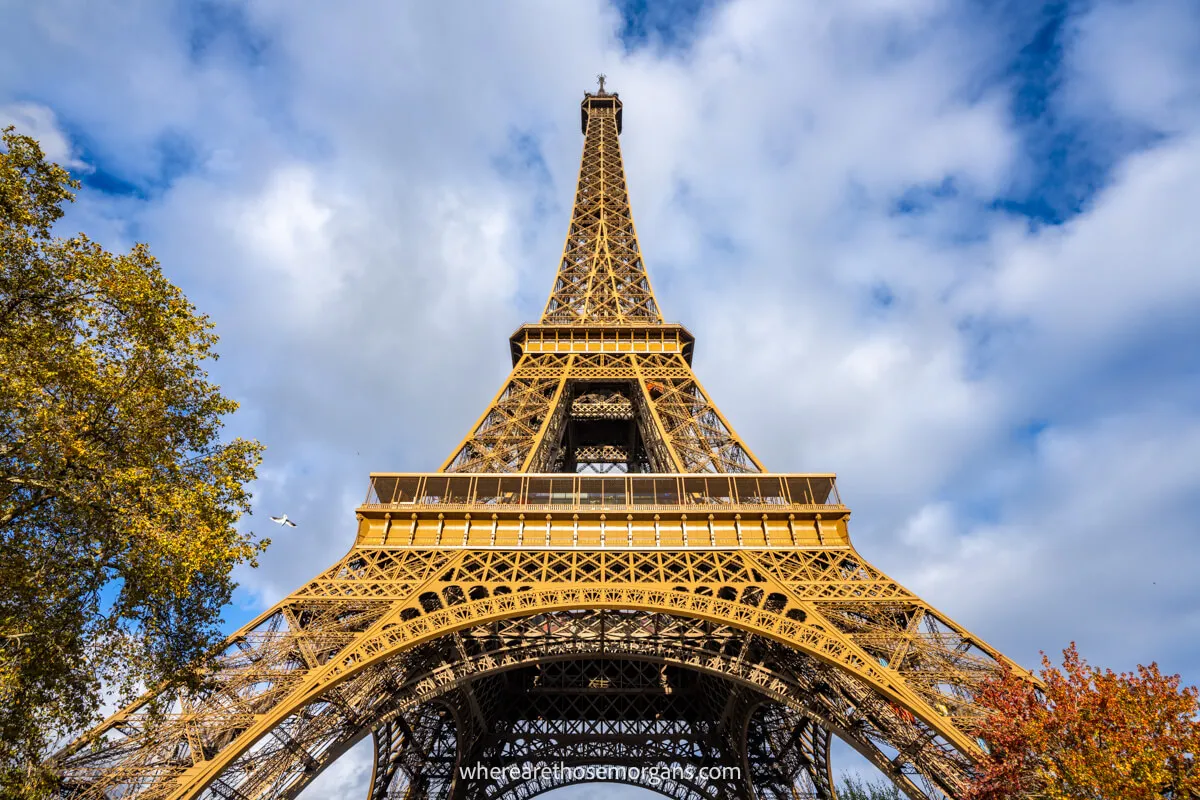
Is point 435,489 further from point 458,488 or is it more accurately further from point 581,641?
point 581,641

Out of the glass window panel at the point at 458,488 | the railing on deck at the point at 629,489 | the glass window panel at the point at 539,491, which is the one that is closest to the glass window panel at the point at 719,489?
the railing on deck at the point at 629,489

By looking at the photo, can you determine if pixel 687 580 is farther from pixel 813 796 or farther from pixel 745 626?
pixel 813 796

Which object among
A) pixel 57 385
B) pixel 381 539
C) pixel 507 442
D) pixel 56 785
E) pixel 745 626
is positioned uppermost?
pixel 507 442

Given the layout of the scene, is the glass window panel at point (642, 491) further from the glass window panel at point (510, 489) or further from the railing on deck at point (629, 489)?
the glass window panel at point (510, 489)

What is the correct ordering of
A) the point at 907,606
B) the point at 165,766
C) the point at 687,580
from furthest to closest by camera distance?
the point at 687,580, the point at 907,606, the point at 165,766

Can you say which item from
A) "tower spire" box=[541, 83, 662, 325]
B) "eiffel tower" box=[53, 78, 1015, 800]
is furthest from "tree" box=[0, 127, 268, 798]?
"tower spire" box=[541, 83, 662, 325]

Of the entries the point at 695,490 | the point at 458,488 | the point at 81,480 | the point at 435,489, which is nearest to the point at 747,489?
the point at 695,490

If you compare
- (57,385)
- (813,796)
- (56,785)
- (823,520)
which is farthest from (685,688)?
(57,385)

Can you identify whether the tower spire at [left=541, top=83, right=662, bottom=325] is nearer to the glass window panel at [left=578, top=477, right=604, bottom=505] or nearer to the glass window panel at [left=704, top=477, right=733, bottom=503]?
the glass window panel at [left=578, top=477, right=604, bottom=505]
